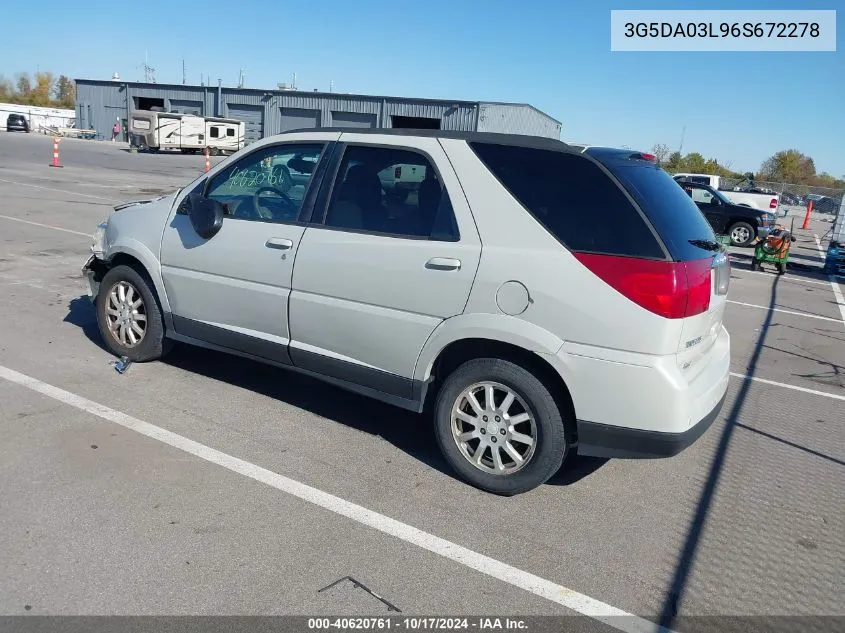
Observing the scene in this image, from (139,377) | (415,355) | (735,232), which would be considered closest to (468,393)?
(415,355)

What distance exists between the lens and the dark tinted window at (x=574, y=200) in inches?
147

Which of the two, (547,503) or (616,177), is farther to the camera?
(547,503)

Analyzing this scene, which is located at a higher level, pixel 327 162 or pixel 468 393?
pixel 327 162

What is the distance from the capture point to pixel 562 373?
3812mm

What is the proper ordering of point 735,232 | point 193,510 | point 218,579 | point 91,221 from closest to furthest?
point 218,579 < point 193,510 < point 91,221 < point 735,232

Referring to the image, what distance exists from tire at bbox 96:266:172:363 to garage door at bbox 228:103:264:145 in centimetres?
5123

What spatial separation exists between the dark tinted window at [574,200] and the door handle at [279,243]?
1383 millimetres

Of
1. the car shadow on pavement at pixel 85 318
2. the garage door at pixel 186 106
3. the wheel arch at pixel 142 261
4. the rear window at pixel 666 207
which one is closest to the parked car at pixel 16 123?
the garage door at pixel 186 106

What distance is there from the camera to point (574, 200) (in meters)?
3.90

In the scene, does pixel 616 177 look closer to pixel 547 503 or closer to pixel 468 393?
pixel 468 393

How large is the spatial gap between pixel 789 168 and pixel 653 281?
253ft

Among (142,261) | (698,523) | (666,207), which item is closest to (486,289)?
(666,207)

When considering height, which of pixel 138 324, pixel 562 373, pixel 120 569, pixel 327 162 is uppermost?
pixel 327 162

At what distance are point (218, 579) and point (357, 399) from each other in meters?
2.44
